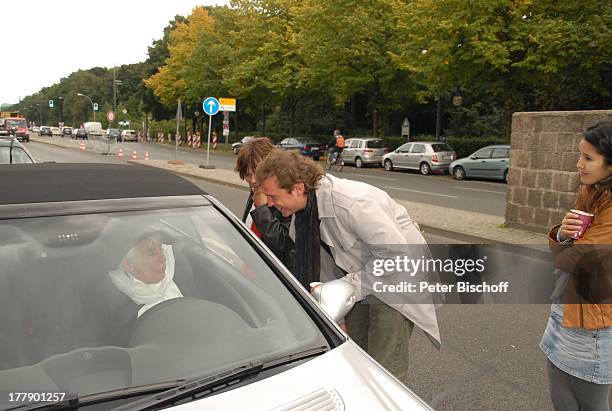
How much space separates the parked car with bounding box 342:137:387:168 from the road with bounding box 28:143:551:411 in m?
23.3

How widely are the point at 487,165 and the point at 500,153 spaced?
65 cm

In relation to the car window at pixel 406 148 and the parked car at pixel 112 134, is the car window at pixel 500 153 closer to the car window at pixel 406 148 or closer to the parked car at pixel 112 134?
the car window at pixel 406 148

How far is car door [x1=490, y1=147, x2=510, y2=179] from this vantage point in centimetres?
2067

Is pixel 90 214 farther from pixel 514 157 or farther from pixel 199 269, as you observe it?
pixel 514 157

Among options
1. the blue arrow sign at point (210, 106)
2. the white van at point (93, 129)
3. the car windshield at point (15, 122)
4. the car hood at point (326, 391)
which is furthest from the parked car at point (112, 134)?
the car hood at point (326, 391)

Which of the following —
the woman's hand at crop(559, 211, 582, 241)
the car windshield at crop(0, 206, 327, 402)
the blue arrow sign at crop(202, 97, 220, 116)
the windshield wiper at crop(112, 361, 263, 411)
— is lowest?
the windshield wiper at crop(112, 361, 263, 411)

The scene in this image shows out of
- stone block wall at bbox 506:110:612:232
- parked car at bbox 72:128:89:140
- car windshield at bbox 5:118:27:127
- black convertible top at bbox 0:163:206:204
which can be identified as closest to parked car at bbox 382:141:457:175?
stone block wall at bbox 506:110:612:232

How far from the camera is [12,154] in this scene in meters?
10.5

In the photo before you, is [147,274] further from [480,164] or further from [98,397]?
[480,164]

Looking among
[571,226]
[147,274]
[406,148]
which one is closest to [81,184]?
[147,274]

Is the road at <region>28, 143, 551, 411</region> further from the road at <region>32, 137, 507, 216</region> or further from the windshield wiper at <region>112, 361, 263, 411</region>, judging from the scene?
the road at <region>32, 137, 507, 216</region>

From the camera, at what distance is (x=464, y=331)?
5062 millimetres

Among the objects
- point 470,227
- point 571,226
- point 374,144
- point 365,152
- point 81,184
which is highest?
point 81,184

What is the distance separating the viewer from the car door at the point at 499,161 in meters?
20.7
